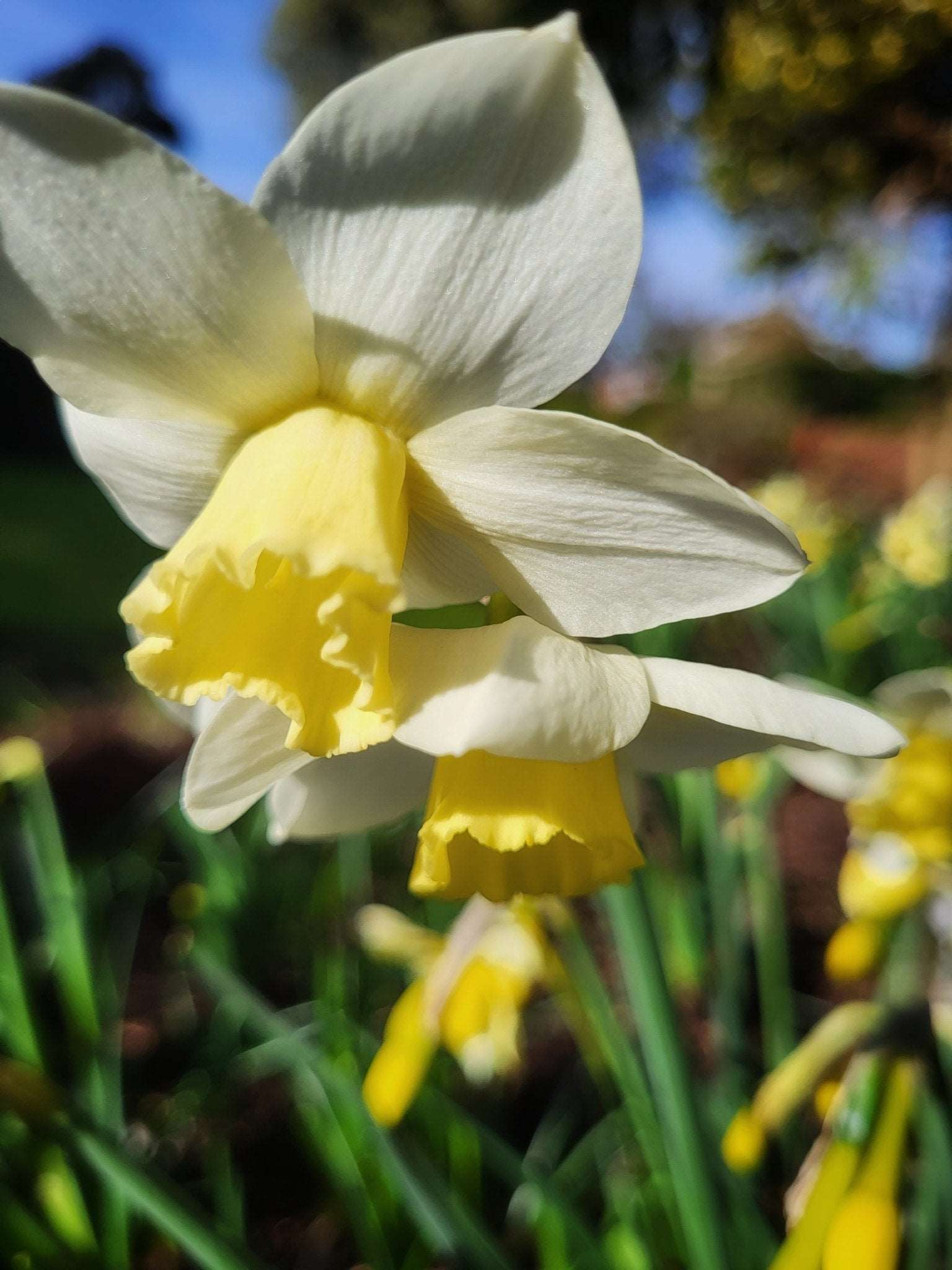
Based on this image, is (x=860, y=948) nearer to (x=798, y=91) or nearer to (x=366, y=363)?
(x=366, y=363)

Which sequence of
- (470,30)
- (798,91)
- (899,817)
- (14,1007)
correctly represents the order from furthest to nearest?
(470,30)
(798,91)
(14,1007)
(899,817)

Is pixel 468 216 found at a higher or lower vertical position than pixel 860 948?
higher

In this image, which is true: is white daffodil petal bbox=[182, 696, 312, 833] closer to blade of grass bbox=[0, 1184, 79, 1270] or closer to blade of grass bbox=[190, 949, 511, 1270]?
blade of grass bbox=[190, 949, 511, 1270]

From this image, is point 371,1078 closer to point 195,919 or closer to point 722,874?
point 722,874

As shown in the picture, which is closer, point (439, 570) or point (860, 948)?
point (439, 570)

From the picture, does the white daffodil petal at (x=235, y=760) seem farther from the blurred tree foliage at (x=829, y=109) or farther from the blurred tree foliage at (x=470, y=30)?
the blurred tree foliage at (x=829, y=109)

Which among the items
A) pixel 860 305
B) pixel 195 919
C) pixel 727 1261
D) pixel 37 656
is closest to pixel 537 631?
pixel 727 1261

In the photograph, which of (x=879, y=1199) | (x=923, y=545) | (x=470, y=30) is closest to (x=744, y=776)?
(x=879, y=1199)

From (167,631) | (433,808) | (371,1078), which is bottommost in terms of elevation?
(371,1078)
